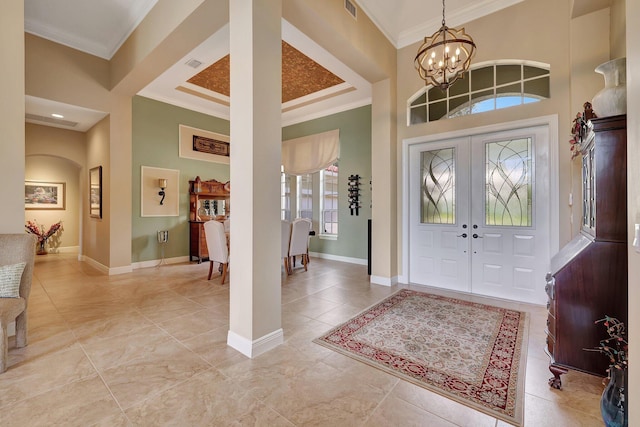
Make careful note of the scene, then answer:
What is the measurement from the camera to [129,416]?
1.66 metres

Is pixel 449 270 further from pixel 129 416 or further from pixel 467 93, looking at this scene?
pixel 129 416

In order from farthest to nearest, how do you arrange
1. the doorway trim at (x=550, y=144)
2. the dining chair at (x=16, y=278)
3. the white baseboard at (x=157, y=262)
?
the white baseboard at (x=157, y=262) < the doorway trim at (x=550, y=144) < the dining chair at (x=16, y=278)

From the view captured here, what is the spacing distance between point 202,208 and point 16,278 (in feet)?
14.2

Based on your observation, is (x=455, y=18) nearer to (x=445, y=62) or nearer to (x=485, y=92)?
(x=485, y=92)

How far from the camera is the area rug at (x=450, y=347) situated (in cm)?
191

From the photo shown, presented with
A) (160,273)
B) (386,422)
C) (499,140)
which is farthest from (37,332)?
(499,140)

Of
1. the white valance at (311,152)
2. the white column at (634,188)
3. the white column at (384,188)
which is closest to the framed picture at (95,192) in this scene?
the white valance at (311,152)

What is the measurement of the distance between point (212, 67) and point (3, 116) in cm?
308

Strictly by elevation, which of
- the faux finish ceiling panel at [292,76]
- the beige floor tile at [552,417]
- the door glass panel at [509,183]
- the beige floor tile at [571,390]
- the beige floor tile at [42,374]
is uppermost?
the faux finish ceiling panel at [292,76]

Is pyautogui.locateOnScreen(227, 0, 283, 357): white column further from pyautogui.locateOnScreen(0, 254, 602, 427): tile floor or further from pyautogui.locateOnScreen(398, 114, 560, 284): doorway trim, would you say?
pyautogui.locateOnScreen(398, 114, 560, 284): doorway trim

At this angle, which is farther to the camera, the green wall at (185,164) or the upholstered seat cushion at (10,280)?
the green wall at (185,164)

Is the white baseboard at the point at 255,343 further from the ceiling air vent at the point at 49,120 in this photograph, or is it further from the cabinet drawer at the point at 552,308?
the ceiling air vent at the point at 49,120

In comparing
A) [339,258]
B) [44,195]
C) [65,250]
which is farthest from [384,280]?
[44,195]

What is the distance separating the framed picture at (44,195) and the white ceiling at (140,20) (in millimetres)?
3030
